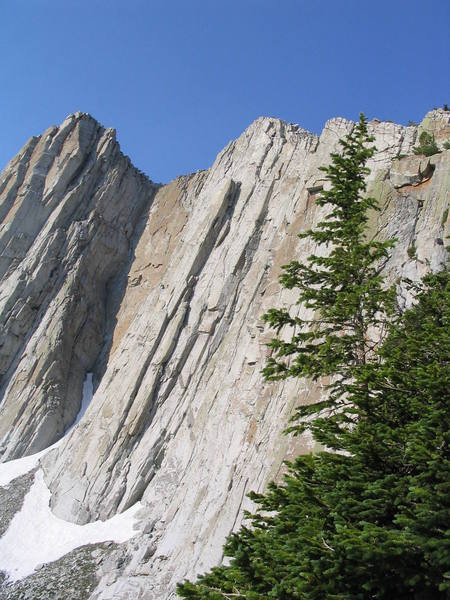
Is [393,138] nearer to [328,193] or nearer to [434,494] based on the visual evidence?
[328,193]

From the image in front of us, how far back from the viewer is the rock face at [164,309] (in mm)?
22047

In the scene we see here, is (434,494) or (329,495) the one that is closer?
(434,494)

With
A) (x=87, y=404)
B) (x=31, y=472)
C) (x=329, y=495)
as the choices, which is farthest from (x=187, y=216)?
(x=329, y=495)

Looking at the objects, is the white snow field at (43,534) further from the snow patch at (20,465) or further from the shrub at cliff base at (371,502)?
the shrub at cliff base at (371,502)

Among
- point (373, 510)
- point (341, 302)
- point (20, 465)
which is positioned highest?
point (341, 302)

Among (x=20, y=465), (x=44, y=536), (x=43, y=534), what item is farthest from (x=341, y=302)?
(x=20, y=465)

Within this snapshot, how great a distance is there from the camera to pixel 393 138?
28609 mm

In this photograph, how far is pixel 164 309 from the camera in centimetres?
3572

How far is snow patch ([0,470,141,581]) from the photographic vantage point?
2566 centimetres

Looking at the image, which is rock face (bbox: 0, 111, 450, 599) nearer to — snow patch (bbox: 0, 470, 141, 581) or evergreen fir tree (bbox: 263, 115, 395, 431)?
snow patch (bbox: 0, 470, 141, 581)

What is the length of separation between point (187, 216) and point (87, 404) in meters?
19.1

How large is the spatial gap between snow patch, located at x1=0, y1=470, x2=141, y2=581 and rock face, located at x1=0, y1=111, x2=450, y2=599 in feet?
2.62

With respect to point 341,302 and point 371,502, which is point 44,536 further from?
point 371,502

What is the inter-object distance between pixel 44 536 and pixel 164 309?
1578 cm
